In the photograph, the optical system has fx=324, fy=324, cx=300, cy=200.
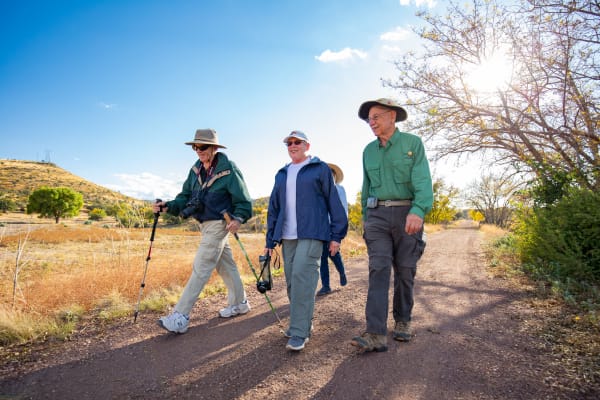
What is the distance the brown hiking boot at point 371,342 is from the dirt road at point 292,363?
0.23ft

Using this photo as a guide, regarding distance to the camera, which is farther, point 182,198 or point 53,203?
point 53,203

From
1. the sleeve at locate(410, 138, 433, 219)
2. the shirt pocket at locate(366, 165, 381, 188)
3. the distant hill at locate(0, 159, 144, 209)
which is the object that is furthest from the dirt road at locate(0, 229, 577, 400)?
the distant hill at locate(0, 159, 144, 209)

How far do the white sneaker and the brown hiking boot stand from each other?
2024 mm

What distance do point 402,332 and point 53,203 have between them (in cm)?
6821

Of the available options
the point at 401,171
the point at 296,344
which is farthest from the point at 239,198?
the point at 401,171

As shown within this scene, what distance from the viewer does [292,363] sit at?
3.07 m

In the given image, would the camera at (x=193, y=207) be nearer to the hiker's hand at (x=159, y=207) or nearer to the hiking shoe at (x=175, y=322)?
the hiker's hand at (x=159, y=207)

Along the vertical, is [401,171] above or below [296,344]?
above

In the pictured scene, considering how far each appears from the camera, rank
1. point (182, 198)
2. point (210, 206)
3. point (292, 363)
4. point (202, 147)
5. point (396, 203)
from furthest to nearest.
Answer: point (182, 198) → point (202, 147) → point (210, 206) → point (396, 203) → point (292, 363)

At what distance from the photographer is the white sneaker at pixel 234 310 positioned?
4.59m

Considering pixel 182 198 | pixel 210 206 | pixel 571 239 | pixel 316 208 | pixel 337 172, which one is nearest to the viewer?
pixel 316 208

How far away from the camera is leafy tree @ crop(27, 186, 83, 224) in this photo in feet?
180

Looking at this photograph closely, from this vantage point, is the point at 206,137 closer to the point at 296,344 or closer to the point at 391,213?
the point at 391,213

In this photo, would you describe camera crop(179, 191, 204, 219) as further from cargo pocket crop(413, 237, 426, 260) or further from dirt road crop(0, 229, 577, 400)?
cargo pocket crop(413, 237, 426, 260)
